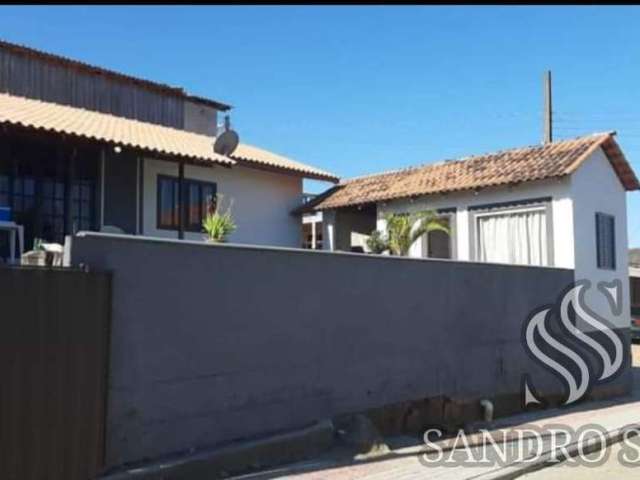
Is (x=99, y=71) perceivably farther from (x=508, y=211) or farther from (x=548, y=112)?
(x=548, y=112)

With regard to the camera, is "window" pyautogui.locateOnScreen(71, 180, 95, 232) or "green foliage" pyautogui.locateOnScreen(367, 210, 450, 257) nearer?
"window" pyautogui.locateOnScreen(71, 180, 95, 232)

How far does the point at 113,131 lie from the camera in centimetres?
1284

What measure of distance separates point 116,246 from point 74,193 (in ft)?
21.3

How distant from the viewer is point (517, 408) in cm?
1348

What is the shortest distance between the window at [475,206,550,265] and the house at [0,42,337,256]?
4.54m

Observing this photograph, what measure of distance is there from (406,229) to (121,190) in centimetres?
663

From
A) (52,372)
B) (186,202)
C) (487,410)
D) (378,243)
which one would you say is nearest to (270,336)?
(52,372)

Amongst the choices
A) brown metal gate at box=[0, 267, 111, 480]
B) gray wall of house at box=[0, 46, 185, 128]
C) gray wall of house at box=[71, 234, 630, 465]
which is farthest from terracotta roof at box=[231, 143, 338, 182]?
brown metal gate at box=[0, 267, 111, 480]

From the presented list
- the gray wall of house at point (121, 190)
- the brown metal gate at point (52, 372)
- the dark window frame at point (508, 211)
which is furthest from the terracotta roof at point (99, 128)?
the dark window frame at point (508, 211)

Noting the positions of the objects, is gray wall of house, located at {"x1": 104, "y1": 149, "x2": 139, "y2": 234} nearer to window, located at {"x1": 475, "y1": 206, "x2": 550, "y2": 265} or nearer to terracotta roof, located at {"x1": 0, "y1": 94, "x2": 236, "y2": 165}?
terracotta roof, located at {"x1": 0, "y1": 94, "x2": 236, "y2": 165}

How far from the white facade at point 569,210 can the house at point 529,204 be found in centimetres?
2

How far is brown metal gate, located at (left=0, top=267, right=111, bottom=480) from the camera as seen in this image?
580 centimetres

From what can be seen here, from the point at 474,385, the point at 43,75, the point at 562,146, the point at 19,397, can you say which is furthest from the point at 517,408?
the point at 43,75

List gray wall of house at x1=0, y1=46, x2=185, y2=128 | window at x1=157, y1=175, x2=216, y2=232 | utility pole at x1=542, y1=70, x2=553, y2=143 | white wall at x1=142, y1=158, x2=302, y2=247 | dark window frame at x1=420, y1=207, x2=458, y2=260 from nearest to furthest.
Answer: white wall at x1=142, y1=158, x2=302, y2=247, window at x1=157, y1=175, x2=216, y2=232, gray wall of house at x1=0, y1=46, x2=185, y2=128, dark window frame at x1=420, y1=207, x2=458, y2=260, utility pole at x1=542, y1=70, x2=553, y2=143
